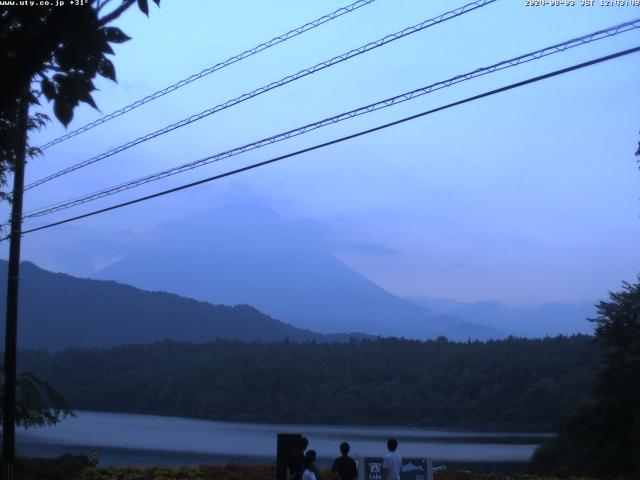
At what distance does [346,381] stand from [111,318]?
112657 mm

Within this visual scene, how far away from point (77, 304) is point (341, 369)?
114183 mm

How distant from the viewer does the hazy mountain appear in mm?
172750

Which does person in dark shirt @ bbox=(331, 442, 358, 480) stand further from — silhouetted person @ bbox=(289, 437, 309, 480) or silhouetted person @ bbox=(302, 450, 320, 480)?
silhouetted person @ bbox=(302, 450, 320, 480)

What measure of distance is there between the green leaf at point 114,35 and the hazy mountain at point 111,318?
164 m

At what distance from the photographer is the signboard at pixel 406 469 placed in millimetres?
12695

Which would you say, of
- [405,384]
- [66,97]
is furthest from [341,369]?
[66,97]

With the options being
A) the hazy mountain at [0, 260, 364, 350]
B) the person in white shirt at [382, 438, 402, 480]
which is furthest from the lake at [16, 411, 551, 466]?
the hazy mountain at [0, 260, 364, 350]

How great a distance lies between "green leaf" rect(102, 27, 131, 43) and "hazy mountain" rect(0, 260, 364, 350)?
164 m

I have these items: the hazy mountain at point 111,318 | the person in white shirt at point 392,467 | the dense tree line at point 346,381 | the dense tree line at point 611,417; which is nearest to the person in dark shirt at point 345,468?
the person in white shirt at point 392,467

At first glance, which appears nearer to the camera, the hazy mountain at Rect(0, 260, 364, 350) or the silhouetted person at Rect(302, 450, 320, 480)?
the silhouetted person at Rect(302, 450, 320, 480)

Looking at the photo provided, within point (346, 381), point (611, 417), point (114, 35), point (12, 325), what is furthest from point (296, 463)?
point (346, 381)

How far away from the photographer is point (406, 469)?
12.7m

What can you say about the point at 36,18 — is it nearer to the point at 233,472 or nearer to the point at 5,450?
the point at 5,450

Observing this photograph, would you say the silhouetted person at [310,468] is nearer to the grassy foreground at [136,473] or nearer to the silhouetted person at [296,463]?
the silhouetted person at [296,463]
